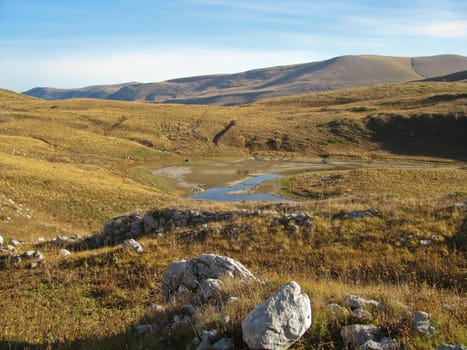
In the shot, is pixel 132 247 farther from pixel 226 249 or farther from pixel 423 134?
pixel 423 134

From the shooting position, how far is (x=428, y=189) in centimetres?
4194

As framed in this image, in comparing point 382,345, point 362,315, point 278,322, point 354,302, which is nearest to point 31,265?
point 278,322

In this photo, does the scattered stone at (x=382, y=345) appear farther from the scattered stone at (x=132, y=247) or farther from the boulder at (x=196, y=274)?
the scattered stone at (x=132, y=247)

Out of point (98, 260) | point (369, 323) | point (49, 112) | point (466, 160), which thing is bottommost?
point (466, 160)

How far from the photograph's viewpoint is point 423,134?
79.3 m

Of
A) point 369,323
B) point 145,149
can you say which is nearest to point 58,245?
point 369,323

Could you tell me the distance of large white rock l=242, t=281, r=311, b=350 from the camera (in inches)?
214

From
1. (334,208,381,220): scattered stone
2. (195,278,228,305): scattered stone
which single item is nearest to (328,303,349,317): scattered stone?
(195,278,228,305): scattered stone

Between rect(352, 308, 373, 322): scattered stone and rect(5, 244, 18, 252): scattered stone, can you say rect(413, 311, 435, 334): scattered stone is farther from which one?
rect(5, 244, 18, 252): scattered stone

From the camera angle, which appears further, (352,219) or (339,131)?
(339,131)

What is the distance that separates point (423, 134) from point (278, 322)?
84699 millimetres

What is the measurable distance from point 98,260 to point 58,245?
5652mm

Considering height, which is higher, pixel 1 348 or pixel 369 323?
pixel 369 323

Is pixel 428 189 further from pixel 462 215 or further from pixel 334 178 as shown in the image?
pixel 462 215
